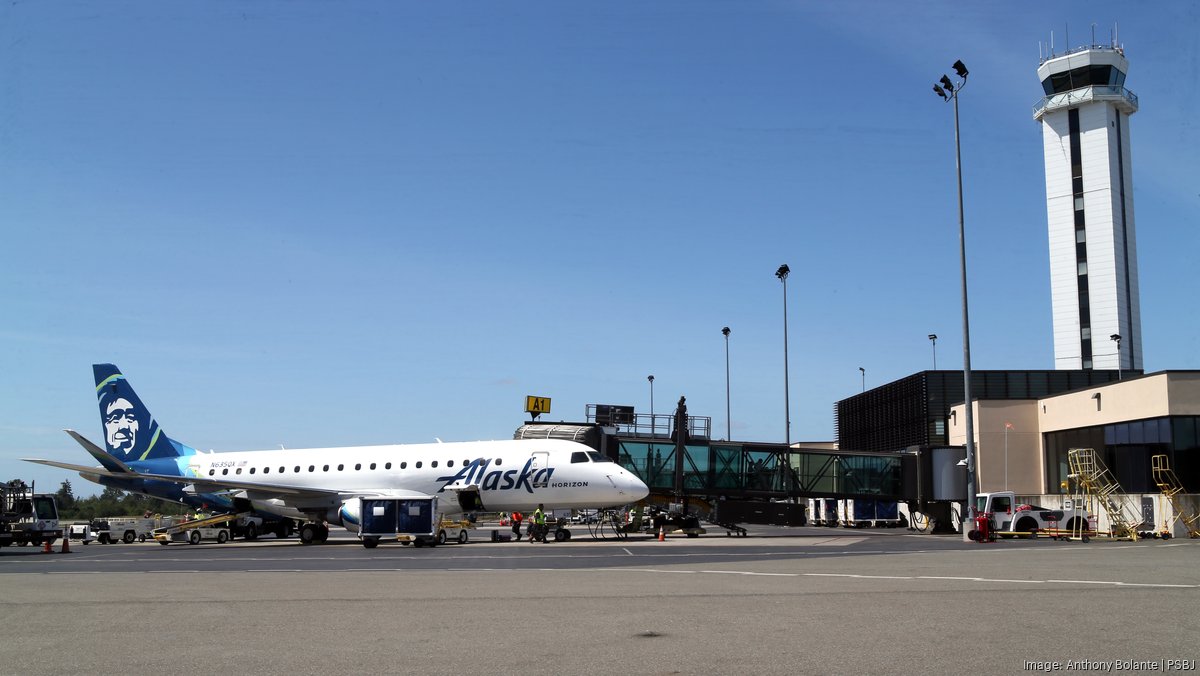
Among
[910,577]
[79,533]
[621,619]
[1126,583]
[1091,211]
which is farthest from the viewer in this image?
[1091,211]

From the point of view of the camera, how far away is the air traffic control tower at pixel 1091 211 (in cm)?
9131

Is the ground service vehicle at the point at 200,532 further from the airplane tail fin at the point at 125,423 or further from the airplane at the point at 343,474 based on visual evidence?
the airplane tail fin at the point at 125,423

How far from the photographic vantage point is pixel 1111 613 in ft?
40.5

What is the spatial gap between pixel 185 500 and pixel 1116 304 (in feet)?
264

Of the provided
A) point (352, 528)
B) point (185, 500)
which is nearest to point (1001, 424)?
point (352, 528)

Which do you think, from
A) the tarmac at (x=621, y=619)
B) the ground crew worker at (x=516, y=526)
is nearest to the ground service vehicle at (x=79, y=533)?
the ground crew worker at (x=516, y=526)

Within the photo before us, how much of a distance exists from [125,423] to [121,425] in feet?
0.81

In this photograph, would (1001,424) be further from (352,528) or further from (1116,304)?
(1116,304)

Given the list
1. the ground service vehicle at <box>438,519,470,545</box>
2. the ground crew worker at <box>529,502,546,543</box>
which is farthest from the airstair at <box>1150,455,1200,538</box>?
the ground service vehicle at <box>438,519,470,545</box>

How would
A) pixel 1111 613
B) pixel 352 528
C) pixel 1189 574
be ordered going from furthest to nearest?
pixel 352 528
pixel 1189 574
pixel 1111 613

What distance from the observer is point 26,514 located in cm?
4069

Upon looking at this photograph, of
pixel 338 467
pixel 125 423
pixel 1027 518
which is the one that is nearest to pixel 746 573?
pixel 1027 518

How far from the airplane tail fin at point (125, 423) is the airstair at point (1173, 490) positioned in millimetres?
46011

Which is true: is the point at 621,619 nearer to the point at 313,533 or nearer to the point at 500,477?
the point at 500,477
